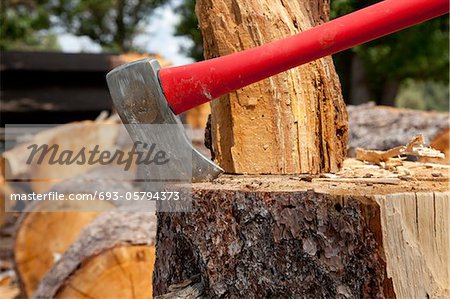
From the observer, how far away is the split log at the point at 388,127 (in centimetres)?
384

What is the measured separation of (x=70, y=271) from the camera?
2.65m

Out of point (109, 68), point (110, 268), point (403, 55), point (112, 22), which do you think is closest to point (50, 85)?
point (109, 68)

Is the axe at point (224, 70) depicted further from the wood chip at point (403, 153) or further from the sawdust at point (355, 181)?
the wood chip at point (403, 153)

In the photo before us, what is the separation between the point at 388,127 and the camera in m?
4.04

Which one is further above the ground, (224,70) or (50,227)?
(224,70)

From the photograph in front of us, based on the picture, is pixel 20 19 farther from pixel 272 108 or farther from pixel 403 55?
pixel 272 108

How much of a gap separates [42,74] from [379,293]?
720cm

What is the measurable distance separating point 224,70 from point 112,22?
15.7m

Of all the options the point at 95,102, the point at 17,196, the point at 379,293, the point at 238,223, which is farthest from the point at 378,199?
the point at 95,102

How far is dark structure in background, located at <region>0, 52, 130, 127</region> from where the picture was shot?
7773 millimetres

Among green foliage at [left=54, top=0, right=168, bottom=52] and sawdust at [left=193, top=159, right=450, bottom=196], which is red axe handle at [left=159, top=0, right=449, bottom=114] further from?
green foliage at [left=54, top=0, right=168, bottom=52]

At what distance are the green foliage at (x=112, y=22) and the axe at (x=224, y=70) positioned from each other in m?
13.8

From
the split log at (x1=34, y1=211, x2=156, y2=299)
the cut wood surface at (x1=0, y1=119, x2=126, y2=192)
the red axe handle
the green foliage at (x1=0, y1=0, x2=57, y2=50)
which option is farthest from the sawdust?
the green foliage at (x1=0, y1=0, x2=57, y2=50)

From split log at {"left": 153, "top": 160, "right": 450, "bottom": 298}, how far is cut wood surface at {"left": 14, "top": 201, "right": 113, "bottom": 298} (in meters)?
2.00
